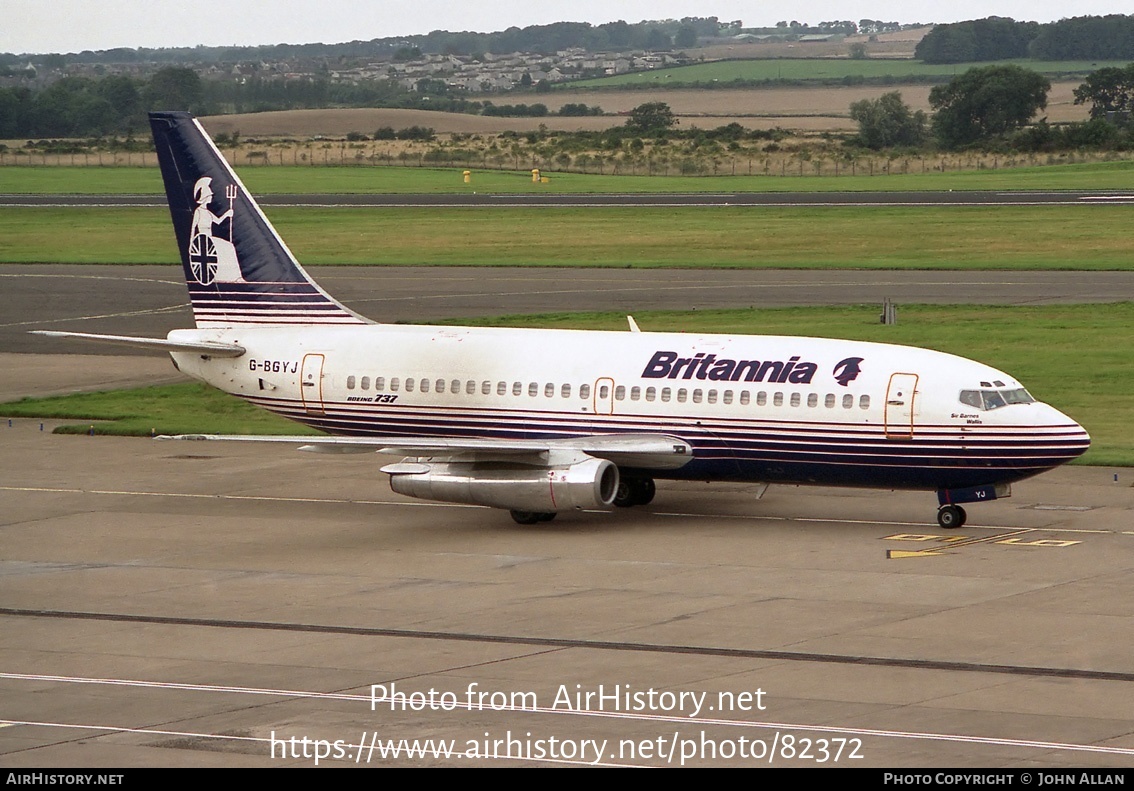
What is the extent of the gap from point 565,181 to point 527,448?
117014mm

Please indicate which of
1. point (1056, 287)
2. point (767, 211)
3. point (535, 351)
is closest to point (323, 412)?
point (535, 351)

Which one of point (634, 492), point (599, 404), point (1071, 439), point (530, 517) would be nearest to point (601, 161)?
point (634, 492)

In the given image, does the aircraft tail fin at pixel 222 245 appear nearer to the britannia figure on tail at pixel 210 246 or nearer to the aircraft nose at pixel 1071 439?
the britannia figure on tail at pixel 210 246

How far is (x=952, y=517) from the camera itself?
1433 inches

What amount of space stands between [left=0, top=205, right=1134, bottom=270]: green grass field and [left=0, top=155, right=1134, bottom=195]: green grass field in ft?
63.7

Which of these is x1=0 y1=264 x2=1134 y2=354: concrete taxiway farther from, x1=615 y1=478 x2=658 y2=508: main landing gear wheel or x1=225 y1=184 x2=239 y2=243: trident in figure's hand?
x1=615 y1=478 x2=658 y2=508: main landing gear wheel

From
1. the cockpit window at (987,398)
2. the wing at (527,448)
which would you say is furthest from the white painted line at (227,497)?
the cockpit window at (987,398)

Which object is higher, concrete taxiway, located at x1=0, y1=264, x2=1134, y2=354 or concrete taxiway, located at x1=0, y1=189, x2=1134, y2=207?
concrete taxiway, located at x1=0, y1=264, x2=1134, y2=354

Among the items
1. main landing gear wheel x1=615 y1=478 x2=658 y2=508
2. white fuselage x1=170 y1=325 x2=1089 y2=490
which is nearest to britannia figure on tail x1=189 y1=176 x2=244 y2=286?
white fuselage x1=170 y1=325 x2=1089 y2=490

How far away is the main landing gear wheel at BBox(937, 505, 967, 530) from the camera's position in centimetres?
3641

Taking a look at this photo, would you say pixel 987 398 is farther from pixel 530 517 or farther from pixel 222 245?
pixel 222 245

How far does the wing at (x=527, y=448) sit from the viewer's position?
36.4m

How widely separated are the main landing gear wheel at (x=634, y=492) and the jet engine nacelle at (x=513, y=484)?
2441 millimetres

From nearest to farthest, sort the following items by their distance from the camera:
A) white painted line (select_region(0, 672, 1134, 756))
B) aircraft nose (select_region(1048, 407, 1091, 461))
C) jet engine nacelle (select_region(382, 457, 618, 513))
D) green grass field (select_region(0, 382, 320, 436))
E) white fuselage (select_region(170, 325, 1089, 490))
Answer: white painted line (select_region(0, 672, 1134, 756)) < aircraft nose (select_region(1048, 407, 1091, 461)) < white fuselage (select_region(170, 325, 1089, 490)) < jet engine nacelle (select_region(382, 457, 618, 513)) < green grass field (select_region(0, 382, 320, 436))
